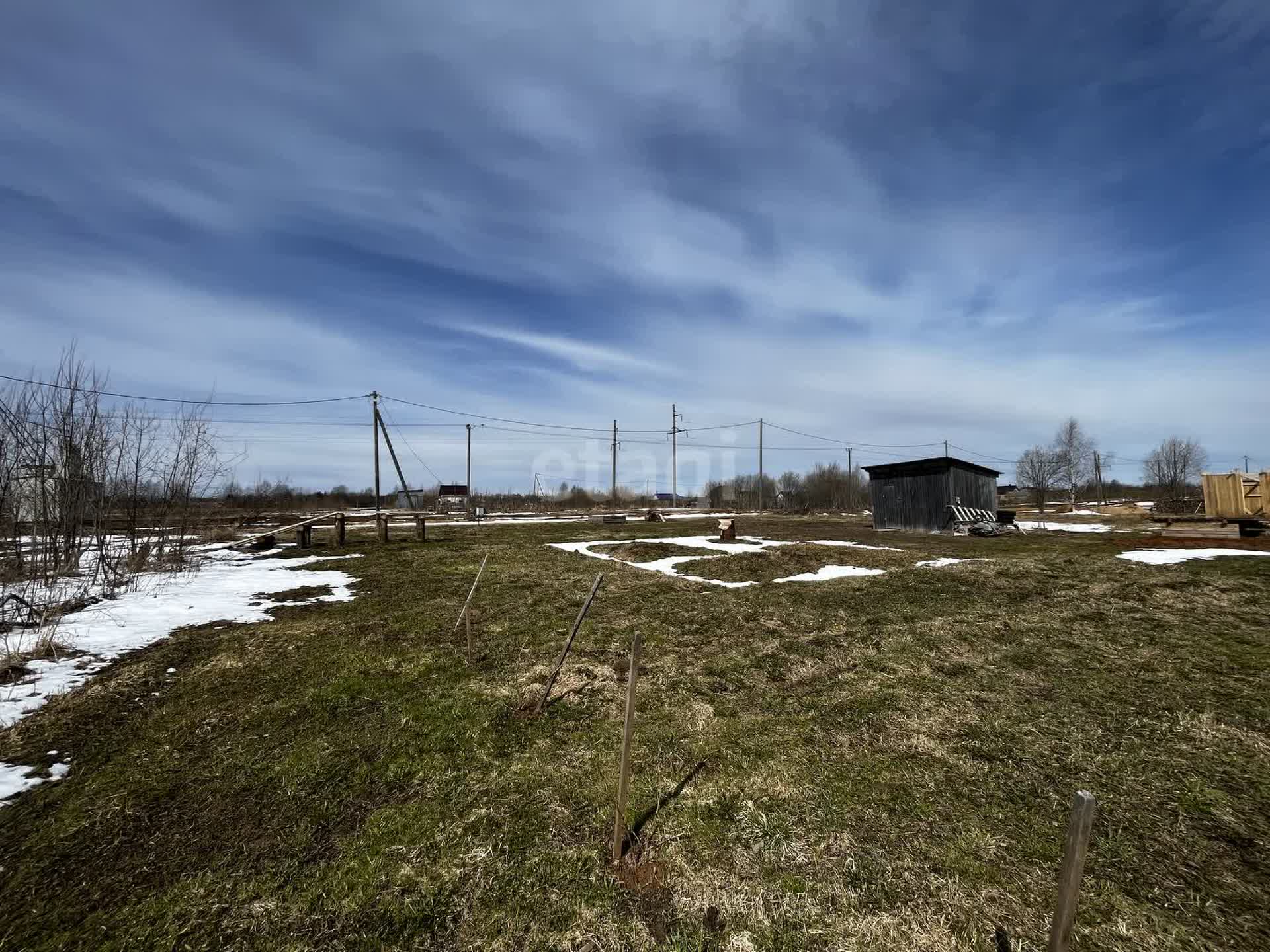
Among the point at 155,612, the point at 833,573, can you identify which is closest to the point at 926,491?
the point at 833,573

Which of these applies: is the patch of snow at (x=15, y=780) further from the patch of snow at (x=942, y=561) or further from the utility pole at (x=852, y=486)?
the utility pole at (x=852, y=486)

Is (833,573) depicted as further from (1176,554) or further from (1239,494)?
(1239,494)

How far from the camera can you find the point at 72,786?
4.16 metres

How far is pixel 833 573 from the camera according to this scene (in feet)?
43.9

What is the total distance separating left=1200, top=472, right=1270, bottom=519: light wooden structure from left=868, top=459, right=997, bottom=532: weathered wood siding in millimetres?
8301

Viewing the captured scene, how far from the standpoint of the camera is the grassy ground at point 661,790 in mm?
2861

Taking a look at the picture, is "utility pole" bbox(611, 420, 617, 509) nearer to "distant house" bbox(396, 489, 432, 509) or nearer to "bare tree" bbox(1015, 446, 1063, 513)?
"distant house" bbox(396, 489, 432, 509)

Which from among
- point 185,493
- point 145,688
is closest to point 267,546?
point 185,493

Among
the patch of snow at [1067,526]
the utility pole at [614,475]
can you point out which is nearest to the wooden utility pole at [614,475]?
the utility pole at [614,475]

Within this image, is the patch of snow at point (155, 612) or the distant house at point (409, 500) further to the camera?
the distant house at point (409, 500)

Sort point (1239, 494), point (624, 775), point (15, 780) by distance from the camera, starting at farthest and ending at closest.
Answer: point (1239, 494) → point (15, 780) → point (624, 775)

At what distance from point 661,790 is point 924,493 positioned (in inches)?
1079

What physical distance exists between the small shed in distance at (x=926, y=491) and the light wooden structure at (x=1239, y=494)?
27.0ft

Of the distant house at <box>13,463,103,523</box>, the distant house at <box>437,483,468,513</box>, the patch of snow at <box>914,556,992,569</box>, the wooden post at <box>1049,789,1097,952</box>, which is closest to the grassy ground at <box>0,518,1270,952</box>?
the wooden post at <box>1049,789,1097,952</box>
